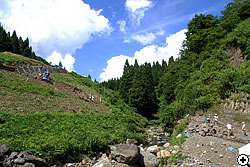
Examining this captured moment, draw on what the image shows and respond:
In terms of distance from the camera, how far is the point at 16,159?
794cm

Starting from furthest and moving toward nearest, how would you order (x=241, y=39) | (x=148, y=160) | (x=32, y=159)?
1. (x=241, y=39)
2. (x=148, y=160)
3. (x=32, y=159)

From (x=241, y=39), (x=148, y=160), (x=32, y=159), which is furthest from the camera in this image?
(x=241, y=39)

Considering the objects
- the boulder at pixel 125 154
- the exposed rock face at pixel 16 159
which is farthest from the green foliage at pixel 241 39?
the exposed rock face at pixel 16 159

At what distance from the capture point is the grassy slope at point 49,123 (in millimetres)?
9875

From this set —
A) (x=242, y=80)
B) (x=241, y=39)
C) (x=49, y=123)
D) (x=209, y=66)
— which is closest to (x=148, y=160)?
(x=49, y=123)

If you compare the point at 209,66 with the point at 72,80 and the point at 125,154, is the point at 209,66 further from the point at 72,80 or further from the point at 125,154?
the point at 72,80

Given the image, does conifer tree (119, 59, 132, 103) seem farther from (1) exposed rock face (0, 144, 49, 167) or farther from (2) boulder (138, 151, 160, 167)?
(1) exposed rock face (0, 144, 49, 167)

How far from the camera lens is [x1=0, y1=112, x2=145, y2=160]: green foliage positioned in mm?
9484

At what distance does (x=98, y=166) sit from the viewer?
10.1 m

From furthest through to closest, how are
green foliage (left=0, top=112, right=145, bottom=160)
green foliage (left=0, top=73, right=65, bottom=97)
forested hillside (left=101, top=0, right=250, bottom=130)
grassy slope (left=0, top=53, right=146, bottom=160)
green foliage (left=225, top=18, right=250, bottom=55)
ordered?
green foliage (left=225, top=18, right=250, bottom=55) < green foliage (left=0, top=73, right=65, bottom=97) < forested hillside (left=101, top=0, right=250, bottom=130) < grassy slope (left=0, top=53, right=146, bottom=160) < green foliage (left=0, top=112, right=145, bottom=160)

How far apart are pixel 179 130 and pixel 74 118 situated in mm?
10369

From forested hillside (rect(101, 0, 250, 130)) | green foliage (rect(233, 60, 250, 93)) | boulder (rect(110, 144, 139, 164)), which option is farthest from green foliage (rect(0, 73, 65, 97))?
green foliage (rect(233, 60, 250, 93))

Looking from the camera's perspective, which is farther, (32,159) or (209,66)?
(209,66)

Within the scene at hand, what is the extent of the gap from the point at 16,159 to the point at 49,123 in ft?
16.9
